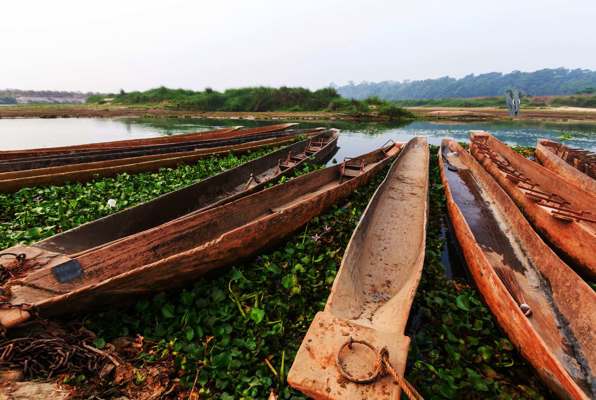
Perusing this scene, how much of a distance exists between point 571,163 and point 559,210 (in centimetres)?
815

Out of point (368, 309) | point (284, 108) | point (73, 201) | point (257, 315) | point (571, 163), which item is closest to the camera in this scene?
point (257, 315)

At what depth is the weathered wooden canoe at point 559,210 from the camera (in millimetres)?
4395

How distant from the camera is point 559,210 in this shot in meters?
5.14

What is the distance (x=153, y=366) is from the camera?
2.59m

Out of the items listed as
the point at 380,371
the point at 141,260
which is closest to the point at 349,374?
the point at 380,371

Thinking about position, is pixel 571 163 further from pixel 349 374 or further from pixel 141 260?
pixel 141 260

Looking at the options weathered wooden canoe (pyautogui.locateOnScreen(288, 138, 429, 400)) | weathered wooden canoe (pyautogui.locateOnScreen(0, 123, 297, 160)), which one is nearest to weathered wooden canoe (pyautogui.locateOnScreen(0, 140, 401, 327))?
weathered wooden canoe (pyautogui.locateOnScreen(288, 138, 429, 400))

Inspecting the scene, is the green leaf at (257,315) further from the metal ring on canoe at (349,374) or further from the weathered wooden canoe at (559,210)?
the weathered wooden canoe at (559,210)

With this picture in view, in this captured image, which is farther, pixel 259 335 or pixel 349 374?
pixel 259 335

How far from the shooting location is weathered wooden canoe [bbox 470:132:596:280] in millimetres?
4395

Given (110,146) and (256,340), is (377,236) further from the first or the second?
(110,146)

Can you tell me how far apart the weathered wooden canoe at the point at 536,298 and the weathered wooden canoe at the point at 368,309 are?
0.87 meters

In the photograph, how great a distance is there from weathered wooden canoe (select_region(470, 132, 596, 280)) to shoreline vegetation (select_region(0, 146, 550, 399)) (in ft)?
6.72

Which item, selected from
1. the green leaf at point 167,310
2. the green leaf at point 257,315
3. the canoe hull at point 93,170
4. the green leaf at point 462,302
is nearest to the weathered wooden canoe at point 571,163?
the green leaf at point 462,302
